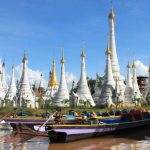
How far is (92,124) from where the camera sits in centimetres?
2372

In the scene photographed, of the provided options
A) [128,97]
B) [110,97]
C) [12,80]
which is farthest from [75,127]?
[12,80]

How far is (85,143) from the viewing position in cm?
2295

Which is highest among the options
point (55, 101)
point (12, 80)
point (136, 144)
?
point (12, 80)

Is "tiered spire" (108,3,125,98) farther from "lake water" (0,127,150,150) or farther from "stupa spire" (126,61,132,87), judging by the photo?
"lake water" (0,127,150,150)

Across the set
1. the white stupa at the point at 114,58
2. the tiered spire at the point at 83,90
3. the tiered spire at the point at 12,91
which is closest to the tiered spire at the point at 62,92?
the tiered spire at the point at 83,90

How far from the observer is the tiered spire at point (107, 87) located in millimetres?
50278

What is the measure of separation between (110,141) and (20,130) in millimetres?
5857

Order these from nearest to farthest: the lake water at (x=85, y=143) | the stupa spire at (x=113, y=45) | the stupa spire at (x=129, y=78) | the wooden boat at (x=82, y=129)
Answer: the lake water at (x=85, y=143)
the wooden boat at (x=82, y=129)
the stupa spire at (x=113, y=45)
the stupa spire at (x=129, y=78)

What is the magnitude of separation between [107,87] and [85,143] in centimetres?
2876

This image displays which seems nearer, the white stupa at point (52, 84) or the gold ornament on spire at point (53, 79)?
the white stupa at point (52, 84)

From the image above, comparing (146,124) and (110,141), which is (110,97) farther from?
(110,141)

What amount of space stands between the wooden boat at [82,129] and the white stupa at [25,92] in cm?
2549

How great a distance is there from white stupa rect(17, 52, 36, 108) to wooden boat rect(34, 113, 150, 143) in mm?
25486

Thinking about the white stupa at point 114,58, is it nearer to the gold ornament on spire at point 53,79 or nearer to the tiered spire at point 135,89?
the tiered spire at point 135,89
